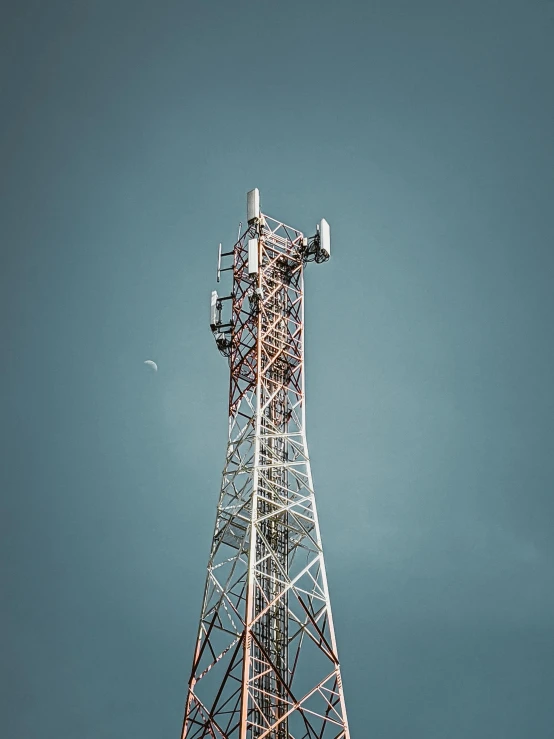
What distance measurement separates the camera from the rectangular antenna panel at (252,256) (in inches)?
1394

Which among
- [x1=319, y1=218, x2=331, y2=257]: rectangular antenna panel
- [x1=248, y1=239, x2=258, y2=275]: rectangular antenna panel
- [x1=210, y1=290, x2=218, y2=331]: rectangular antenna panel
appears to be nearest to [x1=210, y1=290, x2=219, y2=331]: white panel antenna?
[x1=210, y1=290, x2=218, y2=331]: rectangular antenna panel

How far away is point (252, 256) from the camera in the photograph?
35688 millimetres

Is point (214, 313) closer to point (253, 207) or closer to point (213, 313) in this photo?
point (213, 313)

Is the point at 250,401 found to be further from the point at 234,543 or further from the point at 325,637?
the point at 325,637

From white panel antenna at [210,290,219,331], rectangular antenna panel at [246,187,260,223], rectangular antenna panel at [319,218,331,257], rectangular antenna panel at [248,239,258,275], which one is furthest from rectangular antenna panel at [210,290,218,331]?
rectangular antenna panel at [319,218,331,257]

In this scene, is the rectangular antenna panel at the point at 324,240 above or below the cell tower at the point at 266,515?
above

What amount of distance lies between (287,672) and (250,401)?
445 inches

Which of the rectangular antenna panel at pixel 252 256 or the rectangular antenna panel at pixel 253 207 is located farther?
the rectangular antenna panel at pixel 253 207

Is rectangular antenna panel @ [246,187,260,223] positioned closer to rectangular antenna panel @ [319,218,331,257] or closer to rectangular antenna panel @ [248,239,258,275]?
rectangular antenna panel @ [248,239,258,275]

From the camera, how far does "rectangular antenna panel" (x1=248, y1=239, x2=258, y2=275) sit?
35.4 meters

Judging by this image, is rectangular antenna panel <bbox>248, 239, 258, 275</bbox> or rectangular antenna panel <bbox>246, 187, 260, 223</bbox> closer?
rectangular antenna panel <bbox>248, 239, 258, 275</bbox>

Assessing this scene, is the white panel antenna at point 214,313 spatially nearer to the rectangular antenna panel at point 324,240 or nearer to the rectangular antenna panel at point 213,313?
the rectangular antenna panel at point 213,313

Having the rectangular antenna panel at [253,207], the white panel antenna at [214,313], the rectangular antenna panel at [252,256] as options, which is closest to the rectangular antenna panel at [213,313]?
the white panel antenna at [214,313]

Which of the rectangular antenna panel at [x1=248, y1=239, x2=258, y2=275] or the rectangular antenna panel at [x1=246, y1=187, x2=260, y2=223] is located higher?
the rectangular antenna panel at [x1=246, y1=187, x2=260, y2=223]
